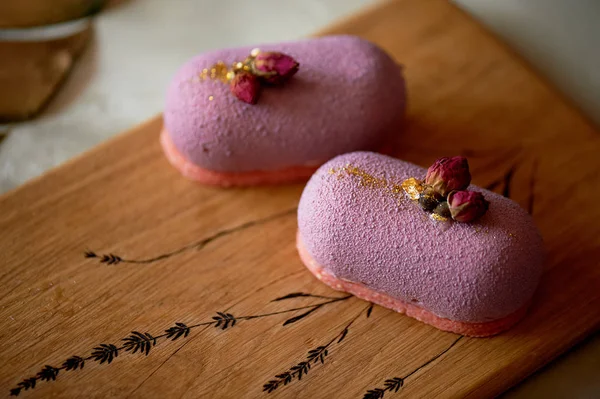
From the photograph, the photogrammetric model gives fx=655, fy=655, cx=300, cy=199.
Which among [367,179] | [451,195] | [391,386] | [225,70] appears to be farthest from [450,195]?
[225,70]

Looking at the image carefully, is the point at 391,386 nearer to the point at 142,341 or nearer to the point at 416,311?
the point at 416,311

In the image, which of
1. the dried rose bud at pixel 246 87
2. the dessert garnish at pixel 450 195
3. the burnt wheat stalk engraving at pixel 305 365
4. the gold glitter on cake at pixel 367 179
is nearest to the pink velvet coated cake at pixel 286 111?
the dried rose bud at pixel 246 87

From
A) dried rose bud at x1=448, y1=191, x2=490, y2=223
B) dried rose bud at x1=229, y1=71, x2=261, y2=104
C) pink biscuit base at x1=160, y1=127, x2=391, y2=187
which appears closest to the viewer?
dried rose bud at x1=448, y1=191, x2=490, y2=223

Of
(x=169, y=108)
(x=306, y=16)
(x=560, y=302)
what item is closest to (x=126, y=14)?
(x=306, y=16)

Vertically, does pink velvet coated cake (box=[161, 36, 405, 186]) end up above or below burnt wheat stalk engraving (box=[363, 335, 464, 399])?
above

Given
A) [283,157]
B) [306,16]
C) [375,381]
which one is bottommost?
[375,381]

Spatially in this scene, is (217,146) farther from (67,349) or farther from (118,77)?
(118,77)

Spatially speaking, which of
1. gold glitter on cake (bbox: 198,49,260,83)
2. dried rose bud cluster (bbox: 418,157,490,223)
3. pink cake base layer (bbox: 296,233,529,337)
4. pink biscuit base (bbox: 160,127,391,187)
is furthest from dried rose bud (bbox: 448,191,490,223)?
gold glitter on cake (bbox: 198,49,260,83)

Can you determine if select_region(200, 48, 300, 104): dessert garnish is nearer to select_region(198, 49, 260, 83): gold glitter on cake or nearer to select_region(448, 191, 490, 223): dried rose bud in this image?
select_region(198, 49, 260, 83): gold glitter on cake
